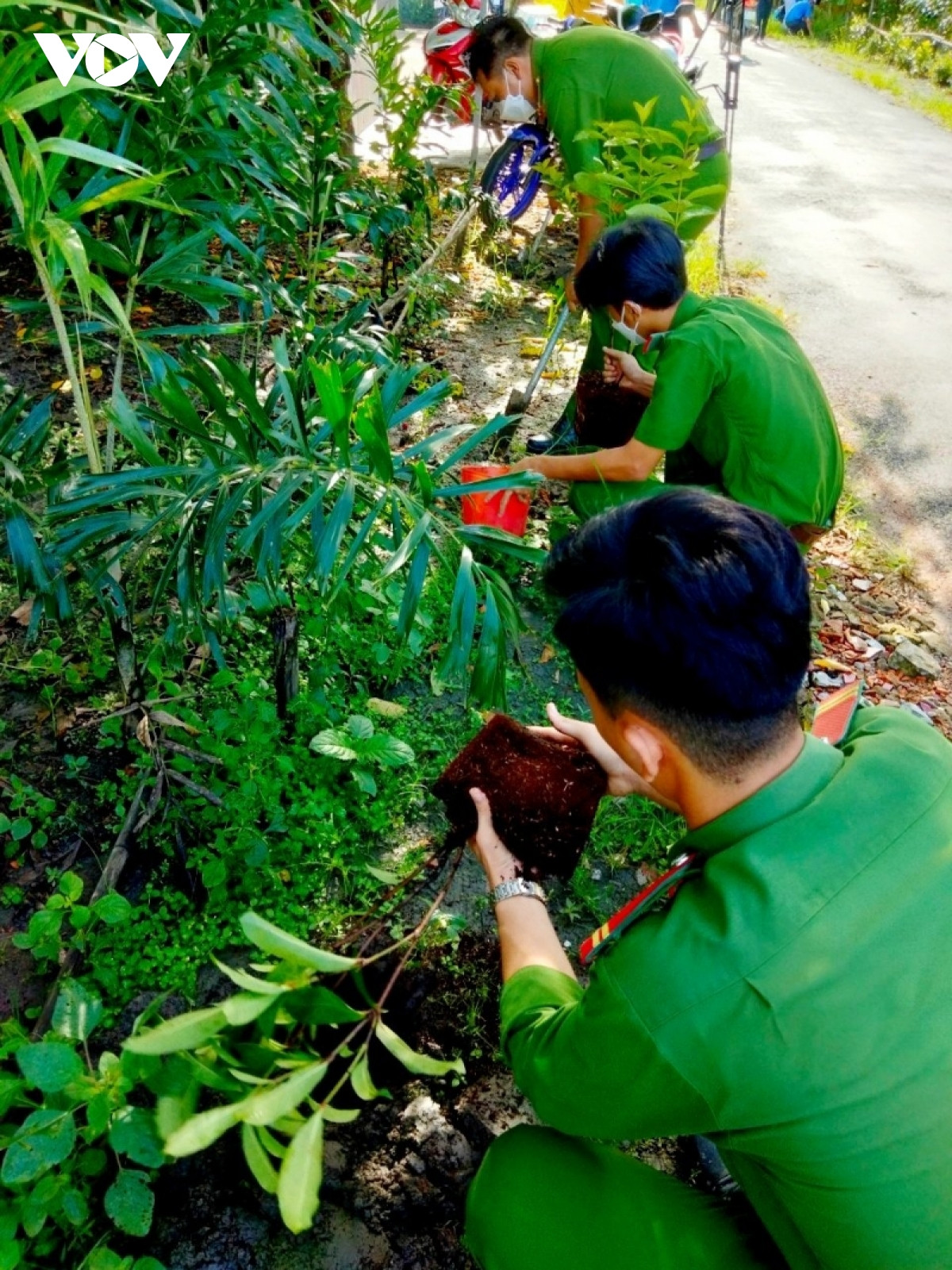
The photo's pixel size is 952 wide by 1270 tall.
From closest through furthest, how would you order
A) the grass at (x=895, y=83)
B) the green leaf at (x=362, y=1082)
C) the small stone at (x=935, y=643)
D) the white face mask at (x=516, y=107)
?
the green leaf at (x=362, y=1082) → the small stone at (x=935, y=643) → the white face mask at (x=516, y=107) → the grass at (x=895, y=83)

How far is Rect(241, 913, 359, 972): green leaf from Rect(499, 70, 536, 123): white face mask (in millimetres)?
3726

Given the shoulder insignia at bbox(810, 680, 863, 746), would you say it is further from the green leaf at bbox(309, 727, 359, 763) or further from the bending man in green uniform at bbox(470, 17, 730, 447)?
the bending man in green uniform at bbox(470, 17, 730, 447)

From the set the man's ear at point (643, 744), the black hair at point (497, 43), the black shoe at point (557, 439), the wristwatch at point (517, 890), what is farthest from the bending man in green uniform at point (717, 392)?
the black hair at point (497, 43)

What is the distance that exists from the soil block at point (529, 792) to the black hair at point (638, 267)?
1388 millimetres

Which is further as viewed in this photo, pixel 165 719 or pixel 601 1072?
pixel 165 719

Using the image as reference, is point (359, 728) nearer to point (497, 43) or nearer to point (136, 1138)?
point (136, 1138)

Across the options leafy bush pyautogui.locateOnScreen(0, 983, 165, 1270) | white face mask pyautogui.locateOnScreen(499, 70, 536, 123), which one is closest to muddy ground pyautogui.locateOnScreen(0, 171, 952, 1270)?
leafy bush pyautogui.locateOnScreen(0, 983, 165, 1270)

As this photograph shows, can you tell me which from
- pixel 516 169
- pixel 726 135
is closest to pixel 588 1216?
pixel 516 169

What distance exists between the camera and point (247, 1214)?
1652 millimetres

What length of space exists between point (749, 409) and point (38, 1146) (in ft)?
7.40

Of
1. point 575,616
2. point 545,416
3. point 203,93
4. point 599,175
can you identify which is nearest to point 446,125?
point 545,416

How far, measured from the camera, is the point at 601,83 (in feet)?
11.7

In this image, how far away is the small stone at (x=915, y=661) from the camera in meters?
3.01

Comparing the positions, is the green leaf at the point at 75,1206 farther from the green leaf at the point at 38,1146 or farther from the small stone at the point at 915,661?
the small stone at the point at 915,661
